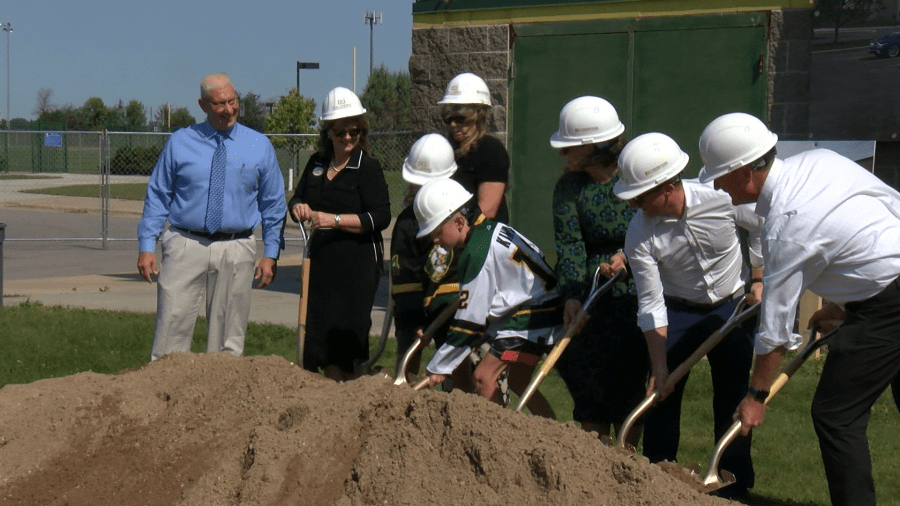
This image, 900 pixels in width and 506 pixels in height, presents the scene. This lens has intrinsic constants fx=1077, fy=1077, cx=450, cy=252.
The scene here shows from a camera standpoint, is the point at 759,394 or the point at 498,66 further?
the point at 498,66

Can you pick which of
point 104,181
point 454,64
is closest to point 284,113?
point 104,181

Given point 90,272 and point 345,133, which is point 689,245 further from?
point 90,272

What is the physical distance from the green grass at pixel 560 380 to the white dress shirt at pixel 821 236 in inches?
68.0

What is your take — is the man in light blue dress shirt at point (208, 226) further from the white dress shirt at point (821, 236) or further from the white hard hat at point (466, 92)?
the white dress shirt at point (821, 236)

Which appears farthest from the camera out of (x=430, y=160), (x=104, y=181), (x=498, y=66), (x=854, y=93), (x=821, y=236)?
(x=104, y=181)

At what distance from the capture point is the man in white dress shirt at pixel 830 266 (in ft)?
12.2

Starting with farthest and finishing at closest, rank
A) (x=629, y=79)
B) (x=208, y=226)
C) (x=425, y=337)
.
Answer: (x=629, y=79)
(x=208, y=226)
(x=425, y=337)

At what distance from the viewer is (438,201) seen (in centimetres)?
491

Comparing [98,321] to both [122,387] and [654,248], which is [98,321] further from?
[654,248]

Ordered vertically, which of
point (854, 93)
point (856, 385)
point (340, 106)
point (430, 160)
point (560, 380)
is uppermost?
point (854, 93)

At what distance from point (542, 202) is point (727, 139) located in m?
6.21

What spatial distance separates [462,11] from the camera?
1002cm

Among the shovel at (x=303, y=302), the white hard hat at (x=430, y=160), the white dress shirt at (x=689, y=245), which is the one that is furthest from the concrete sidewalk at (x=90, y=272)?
the white dress shirt at (x=689, y=245)

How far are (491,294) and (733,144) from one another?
144cm
